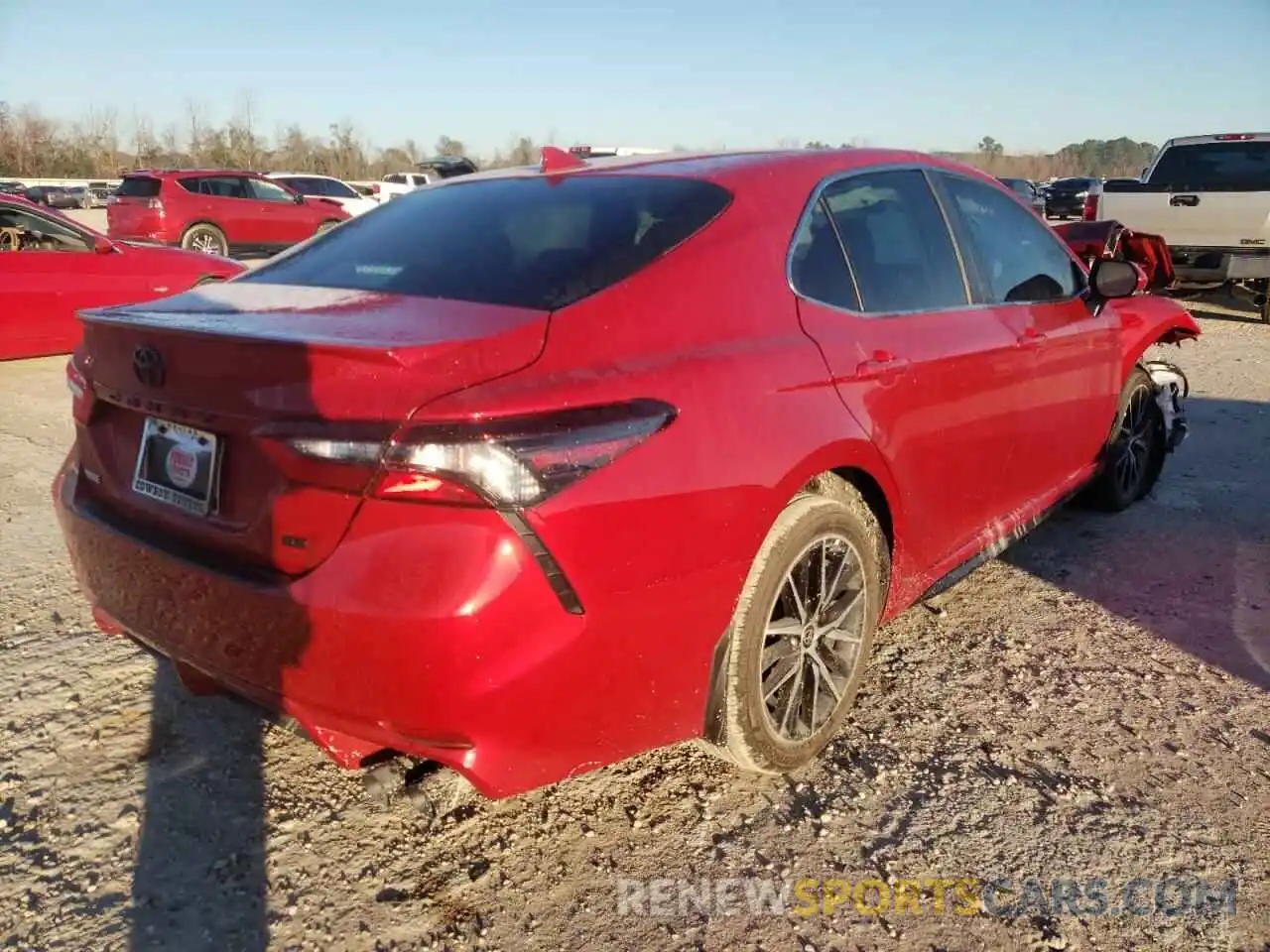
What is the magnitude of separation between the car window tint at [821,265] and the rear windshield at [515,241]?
27cm

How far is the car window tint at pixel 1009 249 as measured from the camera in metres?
3.60

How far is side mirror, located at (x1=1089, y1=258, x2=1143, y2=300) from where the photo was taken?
4.14m

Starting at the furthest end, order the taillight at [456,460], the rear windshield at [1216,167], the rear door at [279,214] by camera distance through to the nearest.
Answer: the rear door at [279,214]
the rear windshield at [1216,167]
the taillight at [456,460]

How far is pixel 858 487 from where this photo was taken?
2.87 meters

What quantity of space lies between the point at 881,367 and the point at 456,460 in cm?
144

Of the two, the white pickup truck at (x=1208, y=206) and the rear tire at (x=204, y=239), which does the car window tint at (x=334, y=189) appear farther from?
the white pickup truck at (x=1208, y=206)

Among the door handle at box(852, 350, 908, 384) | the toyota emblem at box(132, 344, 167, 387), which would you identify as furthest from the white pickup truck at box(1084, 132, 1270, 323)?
the toyota emblem at box(132, 344, 167, 387)

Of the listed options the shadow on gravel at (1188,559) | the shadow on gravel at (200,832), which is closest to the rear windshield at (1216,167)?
the shadow on gravel at (1188,559)

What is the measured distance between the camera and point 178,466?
2.23 m

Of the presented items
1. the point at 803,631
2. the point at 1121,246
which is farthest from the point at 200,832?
the point at 1121,246

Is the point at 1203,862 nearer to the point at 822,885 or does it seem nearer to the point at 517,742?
the point at 822,885

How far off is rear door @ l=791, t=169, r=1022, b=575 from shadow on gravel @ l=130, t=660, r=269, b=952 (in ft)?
6.17

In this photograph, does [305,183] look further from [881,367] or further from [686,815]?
[686,815]

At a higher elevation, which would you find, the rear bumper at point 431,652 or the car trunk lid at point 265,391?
the car trunk lid at point 265,391
